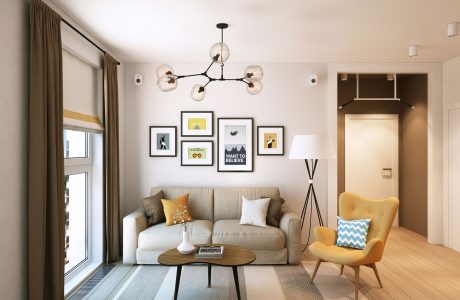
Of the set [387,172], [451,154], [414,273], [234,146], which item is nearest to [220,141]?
[234,146]

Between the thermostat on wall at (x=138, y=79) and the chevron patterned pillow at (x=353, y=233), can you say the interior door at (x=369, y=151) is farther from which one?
the thermostat on wall at (x=138, y=79)

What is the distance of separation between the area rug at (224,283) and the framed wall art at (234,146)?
156 centimetres

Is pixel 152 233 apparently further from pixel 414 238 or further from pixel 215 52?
pixel 414 238

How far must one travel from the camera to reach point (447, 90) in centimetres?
528

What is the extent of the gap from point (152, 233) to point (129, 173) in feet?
4.48

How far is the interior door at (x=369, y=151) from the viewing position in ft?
22.3

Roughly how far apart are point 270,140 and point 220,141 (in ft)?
2.47

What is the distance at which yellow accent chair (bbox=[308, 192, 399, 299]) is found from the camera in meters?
3.44

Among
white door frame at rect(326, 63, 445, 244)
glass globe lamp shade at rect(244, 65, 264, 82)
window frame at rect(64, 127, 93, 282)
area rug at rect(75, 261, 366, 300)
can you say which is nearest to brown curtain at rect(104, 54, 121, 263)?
window frame at rect(64, 127, 93, 282)

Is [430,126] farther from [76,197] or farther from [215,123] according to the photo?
[76,197]

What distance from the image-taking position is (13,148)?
2664 mm

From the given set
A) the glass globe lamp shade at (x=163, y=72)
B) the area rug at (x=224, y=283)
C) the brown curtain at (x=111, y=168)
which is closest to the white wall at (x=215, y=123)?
the brown curtain at (x=111, y=168)

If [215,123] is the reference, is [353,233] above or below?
below

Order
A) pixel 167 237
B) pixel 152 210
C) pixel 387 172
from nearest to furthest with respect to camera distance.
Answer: pixel 167 237
pixel 152 210
pixel 387 172
